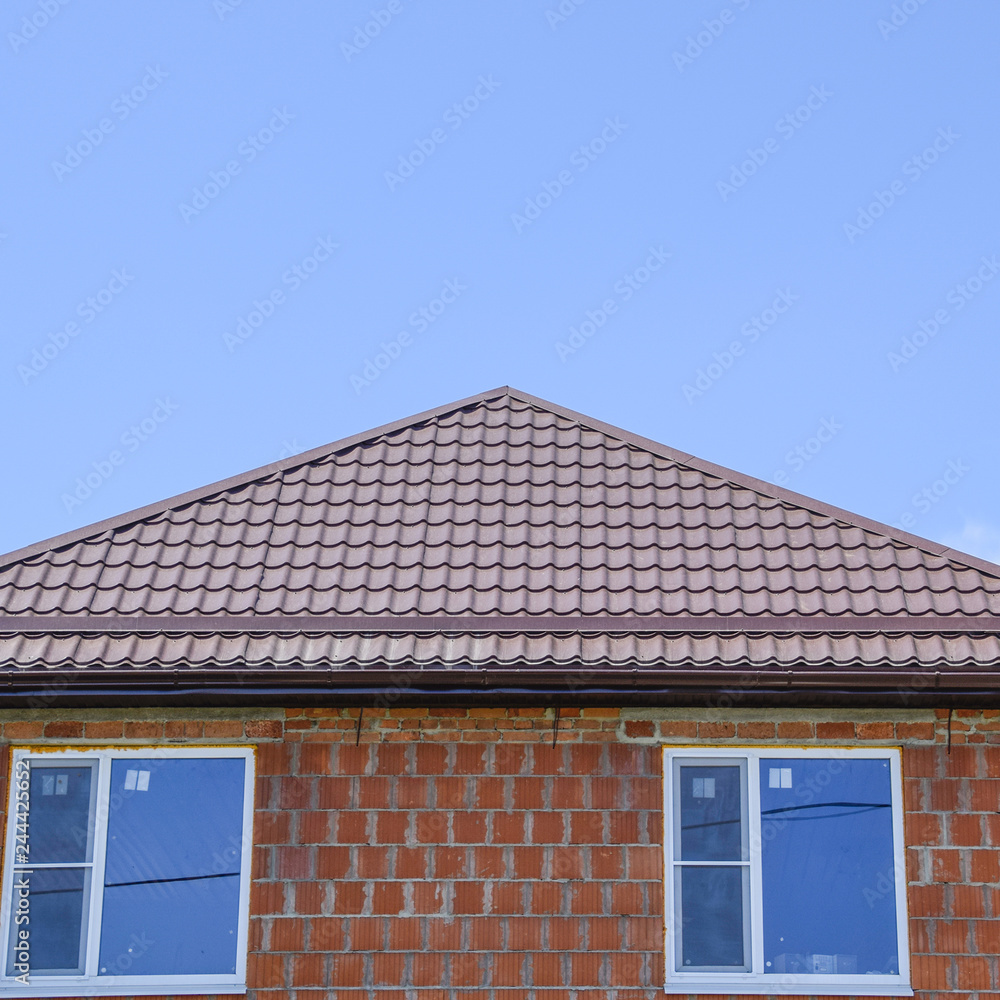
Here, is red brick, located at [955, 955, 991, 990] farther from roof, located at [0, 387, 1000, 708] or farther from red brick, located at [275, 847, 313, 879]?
red brick, located at [275, 847, 313, 879]

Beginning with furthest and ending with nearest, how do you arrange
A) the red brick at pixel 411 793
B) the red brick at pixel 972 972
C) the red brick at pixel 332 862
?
the red brick at pixel 411 793, the red brick at pixel 332 862, the red brick at pixel 972 972

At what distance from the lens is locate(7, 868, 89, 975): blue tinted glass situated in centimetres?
721

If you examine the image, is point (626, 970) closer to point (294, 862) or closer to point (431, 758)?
point (431, 758)

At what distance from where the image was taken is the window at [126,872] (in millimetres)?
7199

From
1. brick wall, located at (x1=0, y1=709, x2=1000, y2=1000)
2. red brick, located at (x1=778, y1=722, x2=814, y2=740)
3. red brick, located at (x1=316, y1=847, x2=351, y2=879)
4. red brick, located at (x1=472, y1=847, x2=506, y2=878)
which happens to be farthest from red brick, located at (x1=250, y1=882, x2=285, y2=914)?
red brick, located at (x1=778, y1=722, x2=814, y2=740)

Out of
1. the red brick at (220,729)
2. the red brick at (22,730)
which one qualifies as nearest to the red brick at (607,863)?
the red brick at (220,729)

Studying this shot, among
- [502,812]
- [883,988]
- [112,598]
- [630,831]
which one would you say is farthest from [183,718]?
[883,988]

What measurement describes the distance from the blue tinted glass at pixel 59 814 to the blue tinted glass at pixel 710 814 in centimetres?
355

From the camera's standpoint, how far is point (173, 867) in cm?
736

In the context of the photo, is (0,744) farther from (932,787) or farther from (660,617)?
(932,787)

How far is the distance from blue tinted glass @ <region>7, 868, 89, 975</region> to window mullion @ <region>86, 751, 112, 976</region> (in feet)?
0.23

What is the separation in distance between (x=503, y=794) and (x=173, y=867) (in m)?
2.00

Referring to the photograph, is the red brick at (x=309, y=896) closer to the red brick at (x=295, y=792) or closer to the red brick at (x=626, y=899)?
the red brick at (x=295, y=792)

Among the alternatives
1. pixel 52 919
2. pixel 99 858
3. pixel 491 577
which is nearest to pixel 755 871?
pixel 491 577
